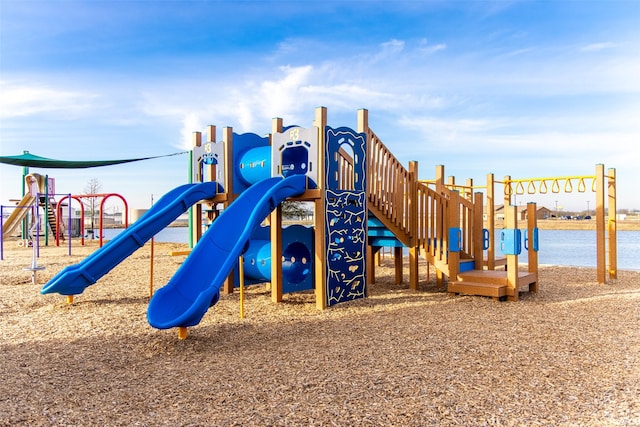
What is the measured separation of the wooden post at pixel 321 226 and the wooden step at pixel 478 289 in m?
2.73

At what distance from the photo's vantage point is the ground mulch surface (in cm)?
405

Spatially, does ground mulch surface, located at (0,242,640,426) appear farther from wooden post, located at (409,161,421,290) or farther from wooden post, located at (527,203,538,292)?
wooden post, located at (409,161,421,290)

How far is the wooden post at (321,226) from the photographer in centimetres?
830

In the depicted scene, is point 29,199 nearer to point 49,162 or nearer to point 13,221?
point 13,221

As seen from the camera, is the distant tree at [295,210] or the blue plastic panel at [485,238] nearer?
the blue plastic panel at [485,238]

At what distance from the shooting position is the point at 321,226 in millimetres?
8289

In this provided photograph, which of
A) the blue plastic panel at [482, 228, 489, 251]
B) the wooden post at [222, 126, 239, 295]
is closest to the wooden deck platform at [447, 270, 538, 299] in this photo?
the blue plastic panel at [482, 228, 489, 251]

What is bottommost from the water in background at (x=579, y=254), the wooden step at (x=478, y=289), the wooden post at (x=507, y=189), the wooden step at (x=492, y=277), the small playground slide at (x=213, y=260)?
the water in background at (x=579, y=254)

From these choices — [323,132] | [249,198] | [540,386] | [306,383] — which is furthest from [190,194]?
[540,386]

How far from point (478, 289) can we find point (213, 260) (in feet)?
16.3

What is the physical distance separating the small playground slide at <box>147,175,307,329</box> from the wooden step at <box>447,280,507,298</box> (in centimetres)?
352

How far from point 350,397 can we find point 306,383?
52 centimetres

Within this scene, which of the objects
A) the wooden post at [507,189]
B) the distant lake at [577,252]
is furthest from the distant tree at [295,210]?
the wooden post at [507,189]

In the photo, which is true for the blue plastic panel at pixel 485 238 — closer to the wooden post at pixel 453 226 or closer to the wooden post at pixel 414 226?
the wooden post at pixel 453 226
